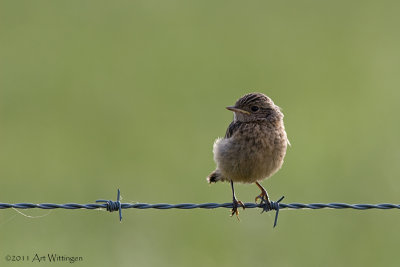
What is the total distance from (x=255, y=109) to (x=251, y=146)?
626 millimetres

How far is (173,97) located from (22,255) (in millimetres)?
6417

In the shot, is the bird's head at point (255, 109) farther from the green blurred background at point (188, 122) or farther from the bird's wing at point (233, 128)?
the green blurred background at point (188, 122)

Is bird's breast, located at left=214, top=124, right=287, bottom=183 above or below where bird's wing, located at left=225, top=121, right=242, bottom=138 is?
below

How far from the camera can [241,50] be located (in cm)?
1888

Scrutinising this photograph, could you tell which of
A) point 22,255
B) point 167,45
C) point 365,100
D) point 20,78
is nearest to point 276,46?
point 167,45

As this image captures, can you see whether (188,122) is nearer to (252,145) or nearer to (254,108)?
(254,108)

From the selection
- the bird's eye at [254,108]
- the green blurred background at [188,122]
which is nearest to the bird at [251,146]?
the bird's eye at [254,108]

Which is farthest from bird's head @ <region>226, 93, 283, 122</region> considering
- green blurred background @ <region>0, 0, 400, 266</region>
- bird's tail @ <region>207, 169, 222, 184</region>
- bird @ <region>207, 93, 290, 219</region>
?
green blurred background @ <region>0, 0, 400, 266</region>

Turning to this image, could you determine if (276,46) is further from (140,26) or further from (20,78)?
(20,78)

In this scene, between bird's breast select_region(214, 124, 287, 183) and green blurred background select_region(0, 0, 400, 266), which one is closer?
bird's breast select_region(214, 124, 287, 183)

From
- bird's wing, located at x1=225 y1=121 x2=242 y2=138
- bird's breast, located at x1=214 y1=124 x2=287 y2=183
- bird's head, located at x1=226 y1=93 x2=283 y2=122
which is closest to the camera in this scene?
bird's breast, located at x1=214 y1=124 x2=287 y2=183

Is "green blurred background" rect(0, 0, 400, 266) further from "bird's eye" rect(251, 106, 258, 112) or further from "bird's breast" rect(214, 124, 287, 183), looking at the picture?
"bird's eye" rect(251, 106, 258, 112)

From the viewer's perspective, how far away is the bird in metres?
8.56

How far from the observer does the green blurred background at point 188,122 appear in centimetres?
1098
